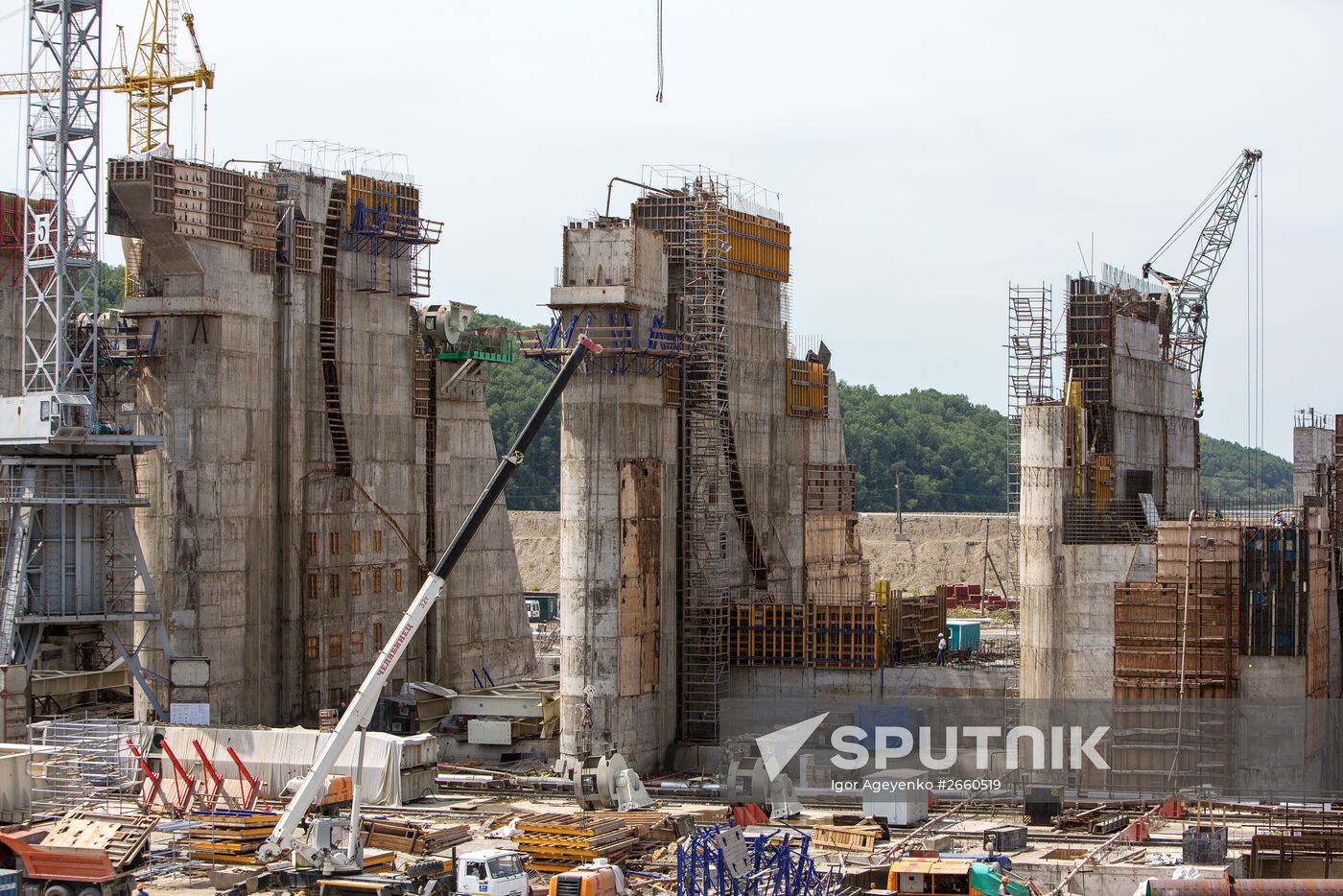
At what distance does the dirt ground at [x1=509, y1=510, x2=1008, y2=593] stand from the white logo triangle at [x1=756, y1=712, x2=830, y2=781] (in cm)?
8253

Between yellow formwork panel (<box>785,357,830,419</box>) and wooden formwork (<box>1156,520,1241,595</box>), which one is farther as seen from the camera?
yellow formwork panel (<box>785,357,830,419</box>)

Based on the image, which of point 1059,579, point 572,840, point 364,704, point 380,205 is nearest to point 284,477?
point 380,205

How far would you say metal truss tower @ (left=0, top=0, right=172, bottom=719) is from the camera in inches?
2405

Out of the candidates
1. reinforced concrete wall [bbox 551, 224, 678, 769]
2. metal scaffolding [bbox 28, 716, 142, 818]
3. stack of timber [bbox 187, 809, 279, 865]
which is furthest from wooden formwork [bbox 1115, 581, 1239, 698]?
metal scaffolding [bbox 28, 716, 142, 818]

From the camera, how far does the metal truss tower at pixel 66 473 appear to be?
61094mm

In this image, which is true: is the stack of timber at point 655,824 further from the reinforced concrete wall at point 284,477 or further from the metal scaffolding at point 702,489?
the reinforced concrete wall at point 284,477

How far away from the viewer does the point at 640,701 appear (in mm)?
60594

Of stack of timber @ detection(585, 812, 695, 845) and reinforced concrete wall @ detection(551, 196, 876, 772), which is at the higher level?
reinforced concrete wall @ detection(551, 196, 876, 772)

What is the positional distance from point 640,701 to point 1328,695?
21737mm

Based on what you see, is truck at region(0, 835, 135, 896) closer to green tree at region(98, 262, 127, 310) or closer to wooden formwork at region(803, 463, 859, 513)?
wooden formwork at region(803, 463, 859, 513)

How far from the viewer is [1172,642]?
58969 mm

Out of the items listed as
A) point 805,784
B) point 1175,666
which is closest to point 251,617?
point 805,784

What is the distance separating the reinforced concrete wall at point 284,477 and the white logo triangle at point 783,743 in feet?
56.0

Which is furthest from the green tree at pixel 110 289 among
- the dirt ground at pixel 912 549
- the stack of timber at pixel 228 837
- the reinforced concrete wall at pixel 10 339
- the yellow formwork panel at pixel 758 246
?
the stack of timber at pixel 228 837
